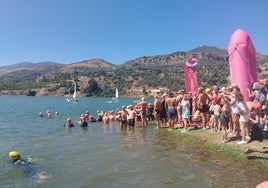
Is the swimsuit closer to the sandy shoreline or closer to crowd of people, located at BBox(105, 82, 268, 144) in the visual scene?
crowd of people, located at BBox(105, 82, 268, 144)

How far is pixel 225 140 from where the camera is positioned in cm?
1486

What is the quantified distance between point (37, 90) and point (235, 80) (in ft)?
555

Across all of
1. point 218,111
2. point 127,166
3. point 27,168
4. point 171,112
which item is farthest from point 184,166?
point 171,112

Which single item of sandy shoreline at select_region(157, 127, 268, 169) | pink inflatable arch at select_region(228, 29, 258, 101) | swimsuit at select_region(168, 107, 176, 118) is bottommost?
sandy shoreline at select_region(157, 127, 268, 169)

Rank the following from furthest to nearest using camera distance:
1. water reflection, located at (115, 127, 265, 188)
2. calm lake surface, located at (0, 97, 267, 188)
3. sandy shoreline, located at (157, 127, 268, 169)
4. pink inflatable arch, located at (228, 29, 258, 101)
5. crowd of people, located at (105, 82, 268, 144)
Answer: pink inflatable arch, located at (228, 29, 258, 101), crowd of people, located at (105, 82, 268, 144), sandy shoreline, located at (157, 127, 268, 169), calm lake surface, located at (0, 97, 267, 188), water reflection, located at (115, 127, 265, 188)

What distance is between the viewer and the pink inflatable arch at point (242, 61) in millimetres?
17703

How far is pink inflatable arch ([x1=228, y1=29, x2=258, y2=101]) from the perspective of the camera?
697 inches

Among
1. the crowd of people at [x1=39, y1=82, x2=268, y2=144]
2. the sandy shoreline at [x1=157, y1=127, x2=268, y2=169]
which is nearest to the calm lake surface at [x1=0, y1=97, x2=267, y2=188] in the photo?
the sandy shoreline at [x1=157, y1=127, x2=268, y2=169]

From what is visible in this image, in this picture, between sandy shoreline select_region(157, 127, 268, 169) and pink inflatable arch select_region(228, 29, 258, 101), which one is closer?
sandy shoreline select_region(157, 127, 268, 169)

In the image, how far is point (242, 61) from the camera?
18031mm

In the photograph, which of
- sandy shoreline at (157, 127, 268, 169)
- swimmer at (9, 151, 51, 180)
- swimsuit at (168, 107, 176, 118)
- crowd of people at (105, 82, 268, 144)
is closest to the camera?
swimmer at (9, 151, 51, 180)

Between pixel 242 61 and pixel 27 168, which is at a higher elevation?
pixel 242 61

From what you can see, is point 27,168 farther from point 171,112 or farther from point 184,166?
point 171,112

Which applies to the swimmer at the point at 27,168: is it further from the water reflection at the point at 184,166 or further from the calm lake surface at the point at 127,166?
the water reflection at the point at 184,166
